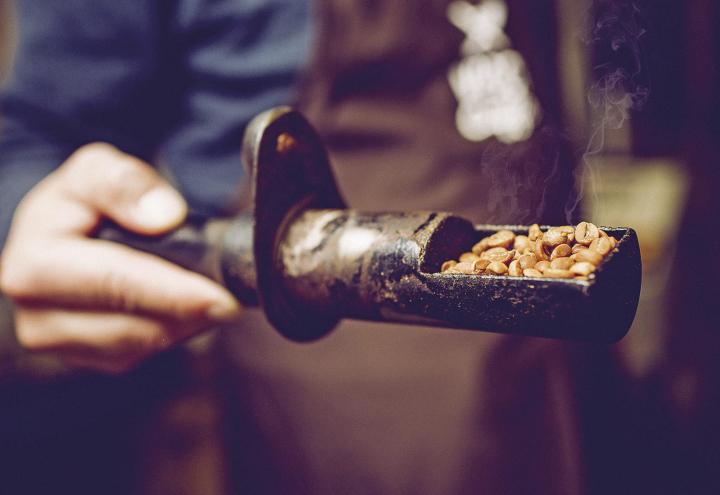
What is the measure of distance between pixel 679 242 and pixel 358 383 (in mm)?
1550

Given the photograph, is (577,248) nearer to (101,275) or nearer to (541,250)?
(541,250)

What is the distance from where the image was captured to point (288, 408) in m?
1.09

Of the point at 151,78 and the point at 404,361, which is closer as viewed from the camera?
the point at 404,361

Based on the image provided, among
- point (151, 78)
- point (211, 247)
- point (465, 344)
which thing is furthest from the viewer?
point (151, 78)

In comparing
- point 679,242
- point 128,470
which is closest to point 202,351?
point 128,470

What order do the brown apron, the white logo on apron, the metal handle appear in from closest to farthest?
the metal handle
the brown apron
the white logo on apron

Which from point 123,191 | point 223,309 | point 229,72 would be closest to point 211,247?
point 223,309

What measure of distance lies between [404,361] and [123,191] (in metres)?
0.58

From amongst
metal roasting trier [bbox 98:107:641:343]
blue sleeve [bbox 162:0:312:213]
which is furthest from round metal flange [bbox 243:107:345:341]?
blue sleeve [bbox 162:0:312:213]

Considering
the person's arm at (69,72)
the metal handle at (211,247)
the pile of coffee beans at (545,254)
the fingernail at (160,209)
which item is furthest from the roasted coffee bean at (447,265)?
the person's arm at (69,72)

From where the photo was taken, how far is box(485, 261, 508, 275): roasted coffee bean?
0.44 meters

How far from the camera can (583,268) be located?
0.40m

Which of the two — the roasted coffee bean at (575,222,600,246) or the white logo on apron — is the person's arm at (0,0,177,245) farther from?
the roasted coffee bean at (575,222,600,246)

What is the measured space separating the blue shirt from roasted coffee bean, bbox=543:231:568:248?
2.70 feet
